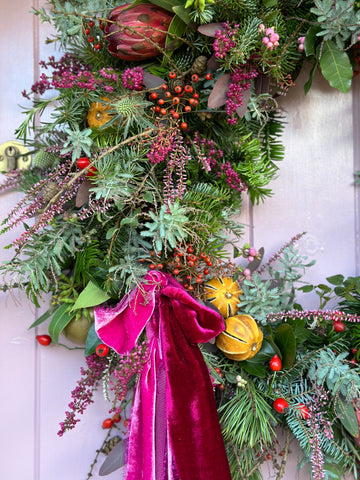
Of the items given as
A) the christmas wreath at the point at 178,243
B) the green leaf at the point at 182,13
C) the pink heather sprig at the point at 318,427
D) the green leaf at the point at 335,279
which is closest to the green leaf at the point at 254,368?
the christmas wreath at the point at 178,243

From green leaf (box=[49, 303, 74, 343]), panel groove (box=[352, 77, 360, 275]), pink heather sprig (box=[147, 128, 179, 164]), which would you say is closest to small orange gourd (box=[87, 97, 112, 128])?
pink heather sprig (box=[147, 128, 179, 164])

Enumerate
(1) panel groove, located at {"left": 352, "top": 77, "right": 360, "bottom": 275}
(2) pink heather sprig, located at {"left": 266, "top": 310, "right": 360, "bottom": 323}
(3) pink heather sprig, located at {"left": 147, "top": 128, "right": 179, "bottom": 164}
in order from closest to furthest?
1. (3) pink heather sprig, located at {"left": 147, "top": 128, "right": 179, "bottom": 164}
2. (2) pink heather sprig, located at {"left": 266, "top": 310, "right": 360, "bottom": 323}
3. (1) panel groove, located at {"left": 352, "top": 77, "right": 360, "bottom": 275}

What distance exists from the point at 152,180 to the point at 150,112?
12cm

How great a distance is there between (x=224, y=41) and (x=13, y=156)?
1.54ft

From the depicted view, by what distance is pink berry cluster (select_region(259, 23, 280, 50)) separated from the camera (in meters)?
0.70

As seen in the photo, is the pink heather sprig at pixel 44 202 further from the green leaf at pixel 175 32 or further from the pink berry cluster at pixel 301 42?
the pink berry cluster at pixel 301 42

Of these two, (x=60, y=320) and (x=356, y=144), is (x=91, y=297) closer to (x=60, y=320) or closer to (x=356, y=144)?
(x=60, y=320)

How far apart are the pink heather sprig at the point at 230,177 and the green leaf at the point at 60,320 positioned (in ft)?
1.23

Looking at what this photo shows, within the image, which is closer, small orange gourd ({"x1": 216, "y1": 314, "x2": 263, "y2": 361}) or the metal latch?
small orange gourd ({"x1": 216, "y1": 314, "x2": 263, "y2": 361})

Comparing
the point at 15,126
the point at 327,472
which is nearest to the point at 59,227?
the point at 15,126

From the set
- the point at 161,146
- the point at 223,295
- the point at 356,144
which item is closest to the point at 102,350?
the point at 223,295

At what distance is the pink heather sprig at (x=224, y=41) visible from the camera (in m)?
0.69

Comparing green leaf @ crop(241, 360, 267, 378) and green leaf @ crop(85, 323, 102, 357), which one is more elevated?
green leaf @ crop(85, 323, 102, 357)

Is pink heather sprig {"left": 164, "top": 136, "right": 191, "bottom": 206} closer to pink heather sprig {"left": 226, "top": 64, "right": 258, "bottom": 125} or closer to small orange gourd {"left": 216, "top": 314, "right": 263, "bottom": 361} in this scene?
pink heather sprig {"left": 226, "top": 64, "right": 258, "bottom": 125}
